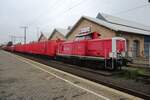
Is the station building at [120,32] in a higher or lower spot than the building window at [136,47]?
higher

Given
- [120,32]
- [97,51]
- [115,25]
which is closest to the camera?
[97,51]

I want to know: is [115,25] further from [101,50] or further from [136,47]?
[101,50]

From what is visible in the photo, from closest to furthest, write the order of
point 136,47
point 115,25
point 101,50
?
point 101,50
point 136,47
point 115,25

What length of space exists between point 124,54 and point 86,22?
17.9 meters

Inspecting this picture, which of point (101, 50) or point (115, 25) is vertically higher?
point (115, 25)

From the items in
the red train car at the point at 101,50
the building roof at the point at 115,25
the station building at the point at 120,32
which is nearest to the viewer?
the red train car at the point at 101,50

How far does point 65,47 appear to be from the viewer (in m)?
23.9

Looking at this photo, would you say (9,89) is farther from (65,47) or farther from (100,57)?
(65,47)

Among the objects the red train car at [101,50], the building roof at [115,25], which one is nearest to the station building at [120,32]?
the building roof at [115,25]

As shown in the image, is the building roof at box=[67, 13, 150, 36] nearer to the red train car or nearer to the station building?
the station building

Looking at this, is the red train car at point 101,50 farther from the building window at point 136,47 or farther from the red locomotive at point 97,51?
the building window at point 136,47

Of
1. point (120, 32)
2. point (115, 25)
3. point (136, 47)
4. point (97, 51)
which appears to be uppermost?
point (115, 25)

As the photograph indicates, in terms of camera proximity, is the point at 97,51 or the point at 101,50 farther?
the point at 97,51

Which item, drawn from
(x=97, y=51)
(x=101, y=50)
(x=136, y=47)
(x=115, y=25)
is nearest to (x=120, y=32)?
(x=115, y=25)
